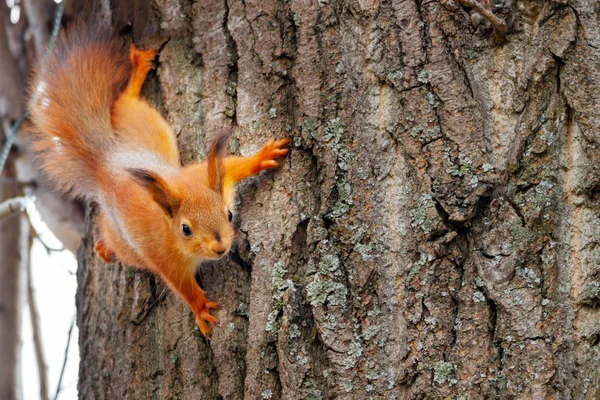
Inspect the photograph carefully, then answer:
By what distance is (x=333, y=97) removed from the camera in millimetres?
1886

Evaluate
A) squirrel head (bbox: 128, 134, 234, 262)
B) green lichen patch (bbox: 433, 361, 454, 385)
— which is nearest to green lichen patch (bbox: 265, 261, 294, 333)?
squirrel head (bbox: 128, 134, 234, 262)

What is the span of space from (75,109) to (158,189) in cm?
69

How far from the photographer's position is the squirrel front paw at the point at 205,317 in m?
1.92

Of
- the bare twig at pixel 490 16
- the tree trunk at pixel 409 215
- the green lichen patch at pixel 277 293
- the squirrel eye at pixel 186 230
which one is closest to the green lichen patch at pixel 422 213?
the tree trunk at pixel 409 215

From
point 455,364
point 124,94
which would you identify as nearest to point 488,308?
point 455,364

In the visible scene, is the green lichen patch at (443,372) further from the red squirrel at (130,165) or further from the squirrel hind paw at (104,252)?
the squirrel hind paw at (104,252)

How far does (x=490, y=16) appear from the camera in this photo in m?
1.71

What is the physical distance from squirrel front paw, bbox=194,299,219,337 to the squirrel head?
0.67 feet

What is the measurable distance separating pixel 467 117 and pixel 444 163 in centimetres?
14

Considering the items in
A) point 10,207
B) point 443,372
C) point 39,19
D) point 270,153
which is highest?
point 39,19

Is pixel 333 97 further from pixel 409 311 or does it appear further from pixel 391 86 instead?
pixel 409 311

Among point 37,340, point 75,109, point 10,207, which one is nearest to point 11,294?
point 37,340

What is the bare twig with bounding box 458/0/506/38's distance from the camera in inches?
67.2

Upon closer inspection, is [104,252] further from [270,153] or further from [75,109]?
[270,153]
